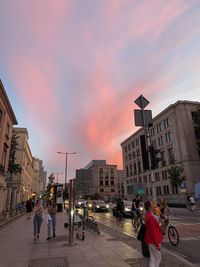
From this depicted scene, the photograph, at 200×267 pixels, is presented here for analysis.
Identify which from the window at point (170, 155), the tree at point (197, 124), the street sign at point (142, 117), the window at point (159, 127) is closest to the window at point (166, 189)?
the window at point (170, 155)

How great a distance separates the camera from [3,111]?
89.8ft

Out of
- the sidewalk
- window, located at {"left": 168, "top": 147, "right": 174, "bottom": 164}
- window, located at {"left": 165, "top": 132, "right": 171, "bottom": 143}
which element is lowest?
the sidewalk

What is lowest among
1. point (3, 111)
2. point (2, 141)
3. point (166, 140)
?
point (2, 141)

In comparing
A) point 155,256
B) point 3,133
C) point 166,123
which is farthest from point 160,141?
point 155,256

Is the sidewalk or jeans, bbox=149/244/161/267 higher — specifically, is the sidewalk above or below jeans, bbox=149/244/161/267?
below

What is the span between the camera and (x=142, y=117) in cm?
985

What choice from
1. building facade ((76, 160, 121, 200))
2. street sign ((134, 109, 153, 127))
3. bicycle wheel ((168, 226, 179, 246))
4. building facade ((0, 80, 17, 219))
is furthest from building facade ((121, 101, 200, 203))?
building facade ((76, 160, 121, 200))

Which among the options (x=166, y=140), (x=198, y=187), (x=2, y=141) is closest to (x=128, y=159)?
(x=166, y=140)

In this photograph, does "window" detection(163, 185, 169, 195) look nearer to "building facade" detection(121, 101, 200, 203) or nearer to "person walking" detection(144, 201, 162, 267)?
"building facade" detection(121, 101, 200, 203)

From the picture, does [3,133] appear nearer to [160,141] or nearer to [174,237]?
[174,237]

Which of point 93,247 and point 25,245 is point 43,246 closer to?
point 25,245

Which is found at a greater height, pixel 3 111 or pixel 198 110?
pixel 198 110

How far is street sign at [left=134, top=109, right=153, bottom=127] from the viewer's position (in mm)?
9727

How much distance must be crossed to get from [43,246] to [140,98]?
735 cm
